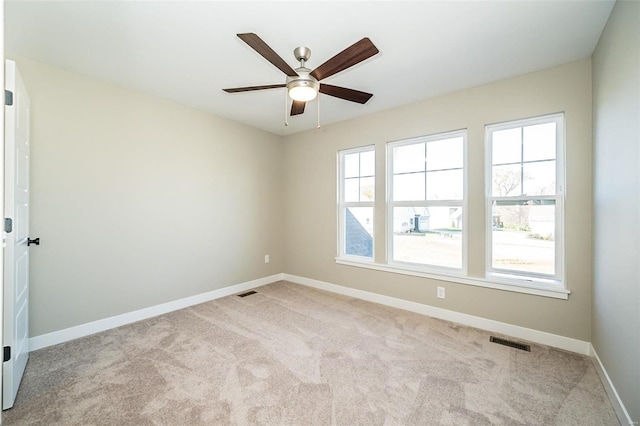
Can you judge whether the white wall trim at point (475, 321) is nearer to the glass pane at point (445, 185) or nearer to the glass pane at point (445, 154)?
the glass pane at point (445, 185)

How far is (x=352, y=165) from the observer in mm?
4246

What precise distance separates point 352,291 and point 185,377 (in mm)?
2363

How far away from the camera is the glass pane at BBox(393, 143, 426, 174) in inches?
141

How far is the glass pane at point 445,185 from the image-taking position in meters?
3.29

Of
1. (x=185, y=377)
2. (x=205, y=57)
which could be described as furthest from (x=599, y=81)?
(x=185, y=377)

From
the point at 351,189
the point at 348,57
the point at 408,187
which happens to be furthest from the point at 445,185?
the point at 348,57

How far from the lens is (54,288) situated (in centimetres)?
271

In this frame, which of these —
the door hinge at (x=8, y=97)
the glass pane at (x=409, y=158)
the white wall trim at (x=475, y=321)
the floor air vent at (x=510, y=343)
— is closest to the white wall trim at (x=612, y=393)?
the white wall trim at (x=475, y=321)

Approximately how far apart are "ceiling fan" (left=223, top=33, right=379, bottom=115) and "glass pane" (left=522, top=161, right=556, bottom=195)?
1.80 m

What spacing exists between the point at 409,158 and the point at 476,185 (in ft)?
2.87

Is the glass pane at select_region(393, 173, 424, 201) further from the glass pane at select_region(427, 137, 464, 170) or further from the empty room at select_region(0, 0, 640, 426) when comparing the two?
the glass pane at select_region(427, 137, 464, 170)

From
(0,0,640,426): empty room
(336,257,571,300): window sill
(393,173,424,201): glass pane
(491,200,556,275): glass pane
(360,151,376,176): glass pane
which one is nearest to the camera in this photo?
(0,0,640,426): empty room

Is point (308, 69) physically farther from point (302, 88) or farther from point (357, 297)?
point (357, 297)

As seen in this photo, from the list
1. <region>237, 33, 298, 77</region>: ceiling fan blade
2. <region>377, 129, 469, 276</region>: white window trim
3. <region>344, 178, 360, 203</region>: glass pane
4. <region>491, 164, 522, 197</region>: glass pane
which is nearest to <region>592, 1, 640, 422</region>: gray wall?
<region>491, 164, 522, 197</region>: glass pane
